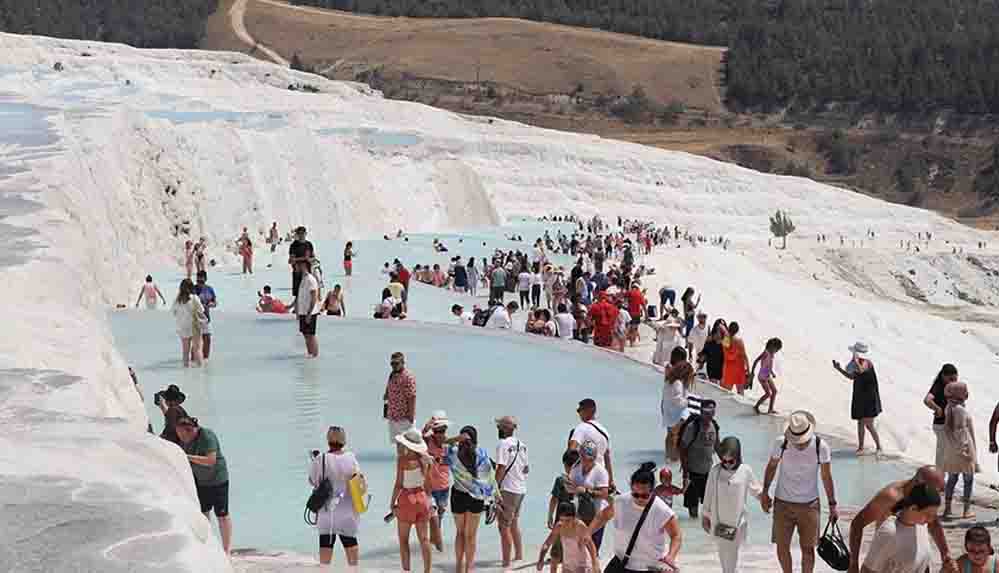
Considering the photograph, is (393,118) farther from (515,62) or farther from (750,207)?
(515,62)

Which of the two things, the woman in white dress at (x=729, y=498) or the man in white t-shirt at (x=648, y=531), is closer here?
the man in white t-shirt at (x=648, y=531)

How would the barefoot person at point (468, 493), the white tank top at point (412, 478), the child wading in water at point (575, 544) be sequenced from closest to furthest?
1. the child wading in water at point (575, 544)
2. the white tank top at point (412, 478)
3. the barefoot person at point (468, 493)

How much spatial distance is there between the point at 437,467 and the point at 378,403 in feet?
12.2

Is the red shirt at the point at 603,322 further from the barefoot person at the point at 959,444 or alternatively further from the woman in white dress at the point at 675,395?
A: the barefoot person at the point at 959,444

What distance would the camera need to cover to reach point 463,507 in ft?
23.7

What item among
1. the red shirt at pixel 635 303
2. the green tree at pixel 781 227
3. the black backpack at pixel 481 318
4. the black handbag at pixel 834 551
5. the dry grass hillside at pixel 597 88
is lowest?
the black handbag at pixel 834 551

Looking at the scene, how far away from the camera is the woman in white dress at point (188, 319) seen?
12.1 m

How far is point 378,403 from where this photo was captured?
11.1 m

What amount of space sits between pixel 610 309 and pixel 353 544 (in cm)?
813

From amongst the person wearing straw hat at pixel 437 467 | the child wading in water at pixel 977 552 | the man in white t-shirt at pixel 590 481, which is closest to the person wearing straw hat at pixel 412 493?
the person wearing straw hat at pixel 437 467

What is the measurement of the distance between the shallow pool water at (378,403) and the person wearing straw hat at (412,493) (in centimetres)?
69

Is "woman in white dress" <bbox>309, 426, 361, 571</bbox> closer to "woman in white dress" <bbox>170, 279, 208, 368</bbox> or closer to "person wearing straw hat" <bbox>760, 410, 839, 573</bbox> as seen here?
"person wearing straw hat" <bbox>760, 410, 839, 573</bbox>

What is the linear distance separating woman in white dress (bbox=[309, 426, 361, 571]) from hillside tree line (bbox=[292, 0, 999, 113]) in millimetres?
92797

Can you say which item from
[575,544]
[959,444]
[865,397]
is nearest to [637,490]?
[575,544]
